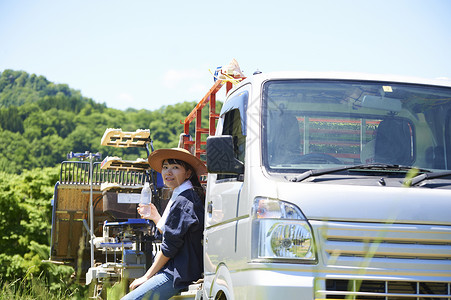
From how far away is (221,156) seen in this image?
425 centimetres

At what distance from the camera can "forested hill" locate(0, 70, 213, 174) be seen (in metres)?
99.1

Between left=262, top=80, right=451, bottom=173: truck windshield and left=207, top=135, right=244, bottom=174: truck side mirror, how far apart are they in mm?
217

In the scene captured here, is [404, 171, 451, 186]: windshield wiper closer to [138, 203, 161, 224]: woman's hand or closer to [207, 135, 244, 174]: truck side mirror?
[207, 135, 244, 174]: truck side mirror

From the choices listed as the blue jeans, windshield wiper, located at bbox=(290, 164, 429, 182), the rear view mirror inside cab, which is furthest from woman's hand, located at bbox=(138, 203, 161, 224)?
windshield wiper, located at bbox=(290, 164, 429, 182)

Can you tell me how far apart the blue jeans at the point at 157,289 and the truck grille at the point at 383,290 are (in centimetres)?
218

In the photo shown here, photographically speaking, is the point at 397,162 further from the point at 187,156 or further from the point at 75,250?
the point at 75,250

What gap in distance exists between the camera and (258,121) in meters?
4.35

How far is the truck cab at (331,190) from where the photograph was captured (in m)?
3.70

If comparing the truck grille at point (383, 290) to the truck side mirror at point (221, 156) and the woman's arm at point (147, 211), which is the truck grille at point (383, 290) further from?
the woman's arm at point (147, 211)

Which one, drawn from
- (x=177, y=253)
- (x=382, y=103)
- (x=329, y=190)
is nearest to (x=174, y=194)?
(x=177, y=253)

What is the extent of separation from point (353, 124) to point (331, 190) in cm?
101

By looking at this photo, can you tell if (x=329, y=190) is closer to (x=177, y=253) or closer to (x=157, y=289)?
(x=177, y=253)

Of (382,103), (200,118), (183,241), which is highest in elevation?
(200,118)

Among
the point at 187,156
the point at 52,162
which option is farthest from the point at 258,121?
the point at 52,162
